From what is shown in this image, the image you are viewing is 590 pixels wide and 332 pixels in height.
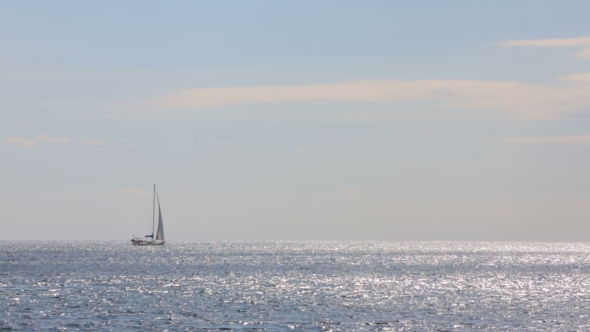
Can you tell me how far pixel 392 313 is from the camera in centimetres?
7375

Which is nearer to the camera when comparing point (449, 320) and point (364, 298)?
point (449, 320)

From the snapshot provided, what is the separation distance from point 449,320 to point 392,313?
6637 mm

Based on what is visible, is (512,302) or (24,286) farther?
(24,286)

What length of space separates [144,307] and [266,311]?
1155 cm

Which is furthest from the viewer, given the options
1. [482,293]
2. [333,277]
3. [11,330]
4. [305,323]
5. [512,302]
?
[333,277]

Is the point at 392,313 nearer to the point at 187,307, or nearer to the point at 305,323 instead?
the point at 305,323

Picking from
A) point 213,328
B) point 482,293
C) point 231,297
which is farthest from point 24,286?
point 482,293

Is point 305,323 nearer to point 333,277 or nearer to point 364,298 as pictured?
point 364,298

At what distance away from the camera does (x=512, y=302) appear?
3359 inches

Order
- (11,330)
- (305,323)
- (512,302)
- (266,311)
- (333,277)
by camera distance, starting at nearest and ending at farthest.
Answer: (11,330) < (305,323) < (266,311) < (512,302) < (333,277)

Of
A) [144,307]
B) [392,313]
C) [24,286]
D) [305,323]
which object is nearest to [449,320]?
[392,313]

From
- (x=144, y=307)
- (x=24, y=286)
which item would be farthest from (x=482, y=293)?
(x=24, y=286)

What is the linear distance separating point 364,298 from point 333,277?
3769 cm

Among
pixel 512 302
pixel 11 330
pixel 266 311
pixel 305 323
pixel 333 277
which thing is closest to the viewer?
pixel 11 330
